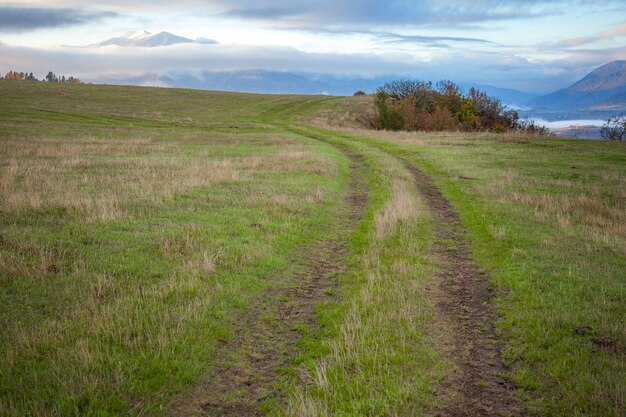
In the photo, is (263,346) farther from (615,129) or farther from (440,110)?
(615,129)

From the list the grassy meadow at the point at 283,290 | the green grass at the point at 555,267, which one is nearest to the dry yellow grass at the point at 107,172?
the grassy meadow at the point at 283,290

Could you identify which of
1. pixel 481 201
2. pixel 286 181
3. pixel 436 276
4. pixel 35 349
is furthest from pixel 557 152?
pixel 35 349

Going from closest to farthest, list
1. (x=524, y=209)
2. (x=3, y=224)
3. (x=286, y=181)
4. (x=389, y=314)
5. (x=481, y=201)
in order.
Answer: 1. (x=389, y=314)
2. (x=3, y=224)
3. (x=524, y=209)
4. (x=481, y=201)
5. (x=286, y=181)

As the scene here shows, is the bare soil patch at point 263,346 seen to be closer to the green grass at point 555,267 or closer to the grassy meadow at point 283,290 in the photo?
the grassy meadow at point 283,290

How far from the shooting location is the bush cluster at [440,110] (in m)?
72.8

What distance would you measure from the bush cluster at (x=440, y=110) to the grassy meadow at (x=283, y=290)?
4993cm

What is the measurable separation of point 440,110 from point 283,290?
71582 mm

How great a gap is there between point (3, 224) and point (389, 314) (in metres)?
12.1

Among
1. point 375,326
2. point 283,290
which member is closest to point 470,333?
point 375,326

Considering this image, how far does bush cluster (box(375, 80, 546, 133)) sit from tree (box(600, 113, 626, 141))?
9.03m

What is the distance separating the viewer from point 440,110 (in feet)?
245

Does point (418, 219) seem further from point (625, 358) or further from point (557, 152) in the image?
point (557, 152)

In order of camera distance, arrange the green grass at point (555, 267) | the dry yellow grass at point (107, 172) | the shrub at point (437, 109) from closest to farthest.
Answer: the green grass at point (555, 267) < the dry yellow grass at point (107, 172) < the shrub at point (437, 109)

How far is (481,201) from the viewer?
1962 cm
